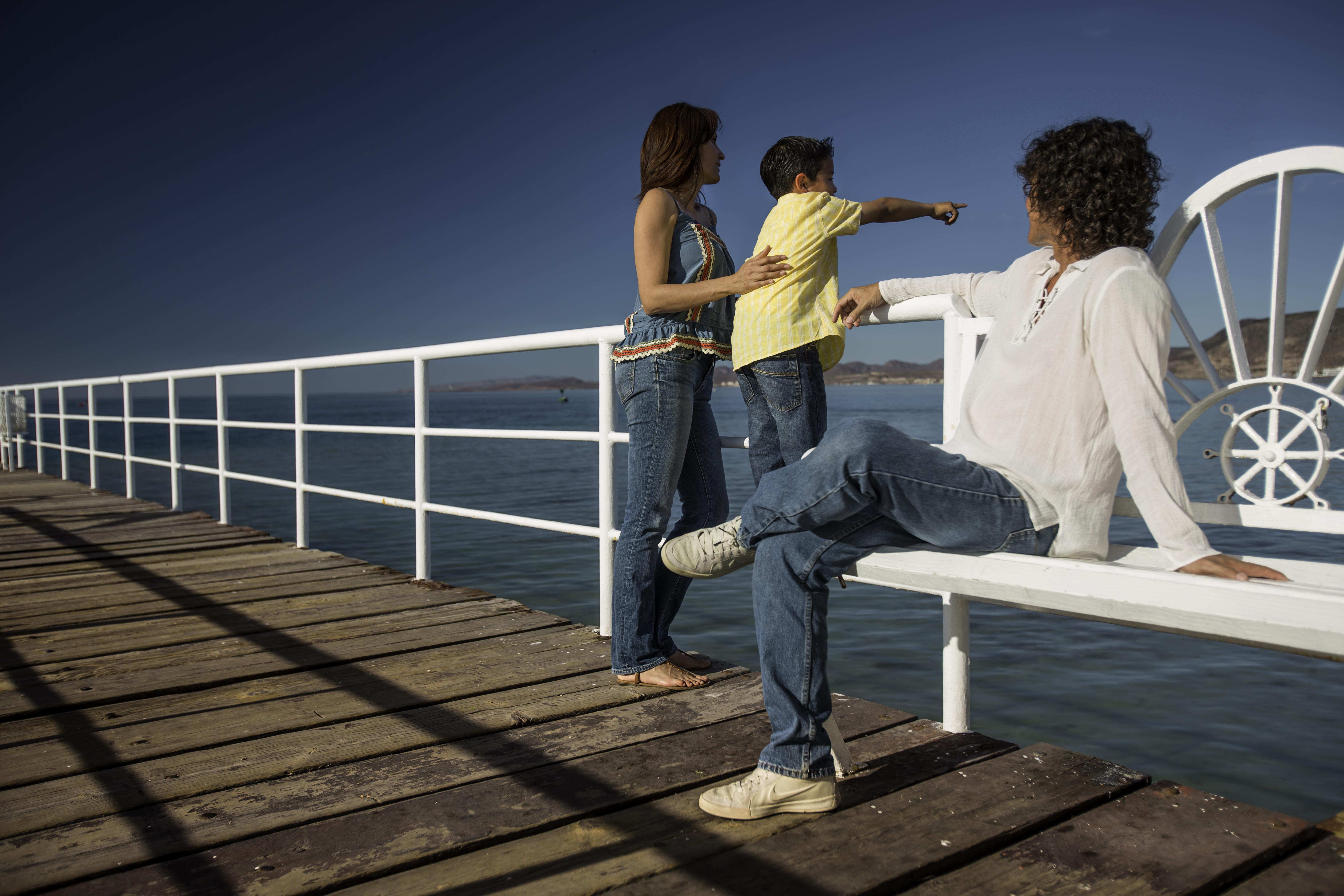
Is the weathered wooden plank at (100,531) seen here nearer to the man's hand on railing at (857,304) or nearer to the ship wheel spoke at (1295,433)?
the man's hand on railing at (857,304)

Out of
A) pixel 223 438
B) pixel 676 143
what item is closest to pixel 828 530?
pixel 676 143

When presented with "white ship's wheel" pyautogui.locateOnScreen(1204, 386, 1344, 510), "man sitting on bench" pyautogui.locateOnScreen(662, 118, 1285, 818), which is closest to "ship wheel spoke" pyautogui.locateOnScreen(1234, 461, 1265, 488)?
"white ship's wheel" pyautogui.locateOnScreen(1204, 386, 1344, 510)

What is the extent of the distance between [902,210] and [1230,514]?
839 mm

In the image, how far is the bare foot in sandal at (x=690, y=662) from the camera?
7.11ft

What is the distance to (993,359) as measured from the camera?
1380mm

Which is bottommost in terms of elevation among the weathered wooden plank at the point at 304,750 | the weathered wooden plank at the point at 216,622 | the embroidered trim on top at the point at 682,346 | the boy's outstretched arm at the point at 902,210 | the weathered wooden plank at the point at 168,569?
the weathered wooden plank at the point at 168,569

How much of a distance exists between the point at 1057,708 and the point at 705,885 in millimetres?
3538

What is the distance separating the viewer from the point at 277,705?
6.44ft

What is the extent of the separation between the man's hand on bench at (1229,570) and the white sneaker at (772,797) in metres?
0.60

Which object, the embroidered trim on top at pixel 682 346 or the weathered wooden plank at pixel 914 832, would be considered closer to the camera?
the weathered wooden plank at pixel 914 832

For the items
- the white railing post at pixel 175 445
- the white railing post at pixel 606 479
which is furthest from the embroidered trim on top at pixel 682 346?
the white railing post at pixel 175 445

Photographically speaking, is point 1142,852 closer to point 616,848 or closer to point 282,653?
point 616,848

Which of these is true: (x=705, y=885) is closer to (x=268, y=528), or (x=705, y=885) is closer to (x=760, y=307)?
(x=760, y=307)

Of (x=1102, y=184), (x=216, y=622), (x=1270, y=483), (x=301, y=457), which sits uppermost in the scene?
(x=1102, y=184)
